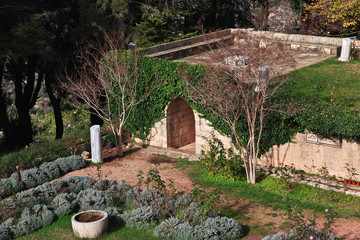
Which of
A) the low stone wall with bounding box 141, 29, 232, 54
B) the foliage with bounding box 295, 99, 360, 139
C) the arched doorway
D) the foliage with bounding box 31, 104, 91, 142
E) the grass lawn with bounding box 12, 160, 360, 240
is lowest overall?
the foliage with bounding box 31, 104, 91, 142

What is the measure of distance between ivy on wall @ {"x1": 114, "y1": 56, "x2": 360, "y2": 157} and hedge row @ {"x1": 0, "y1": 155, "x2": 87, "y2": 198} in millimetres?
3427

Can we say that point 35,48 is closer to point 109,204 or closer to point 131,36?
point 131,36

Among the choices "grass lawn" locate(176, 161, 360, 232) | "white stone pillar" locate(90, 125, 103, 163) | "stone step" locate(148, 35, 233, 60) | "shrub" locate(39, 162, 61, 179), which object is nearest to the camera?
"grass lawn" locate(176, 161, 360, 232)

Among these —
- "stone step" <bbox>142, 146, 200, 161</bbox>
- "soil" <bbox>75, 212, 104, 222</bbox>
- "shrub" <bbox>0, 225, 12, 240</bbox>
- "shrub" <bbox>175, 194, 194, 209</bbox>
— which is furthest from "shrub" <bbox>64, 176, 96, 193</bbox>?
"stone step" <bbox>142, 146, 200, 161</bbox>

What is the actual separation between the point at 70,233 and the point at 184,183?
4.87 metres

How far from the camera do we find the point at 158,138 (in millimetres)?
20375

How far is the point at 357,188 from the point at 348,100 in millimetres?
3481

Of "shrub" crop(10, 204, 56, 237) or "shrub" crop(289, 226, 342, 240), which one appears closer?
"shrub" crop(289, 226, 342, 240)

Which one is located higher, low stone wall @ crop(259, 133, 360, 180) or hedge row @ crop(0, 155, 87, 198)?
low stone wall @ crop(259, 133, 360, 180)

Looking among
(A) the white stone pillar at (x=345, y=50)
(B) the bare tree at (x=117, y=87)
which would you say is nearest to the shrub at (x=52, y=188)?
(B) the bare tree at (x=117, y=87)

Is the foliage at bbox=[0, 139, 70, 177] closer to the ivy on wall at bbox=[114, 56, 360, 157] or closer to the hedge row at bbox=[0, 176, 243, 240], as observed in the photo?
the hedge row at bbox=[0, 176, 243, 240]

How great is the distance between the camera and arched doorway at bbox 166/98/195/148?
2003 cm

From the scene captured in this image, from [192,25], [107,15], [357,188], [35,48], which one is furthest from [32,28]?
[357,188]

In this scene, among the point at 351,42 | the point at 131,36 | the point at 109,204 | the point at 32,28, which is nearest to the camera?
the point at 109,204
